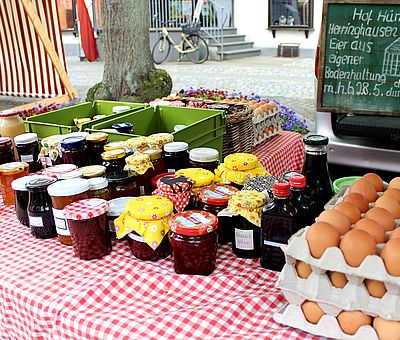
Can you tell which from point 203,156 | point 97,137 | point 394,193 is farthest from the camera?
point 97,137

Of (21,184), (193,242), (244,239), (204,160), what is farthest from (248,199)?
(21,184)

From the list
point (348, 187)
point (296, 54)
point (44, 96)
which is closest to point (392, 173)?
point (348, 187)

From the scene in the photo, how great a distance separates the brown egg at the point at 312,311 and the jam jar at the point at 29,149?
5.50 feet

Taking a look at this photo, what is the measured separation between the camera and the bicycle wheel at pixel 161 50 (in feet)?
52.2

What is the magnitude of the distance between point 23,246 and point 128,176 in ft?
1.60

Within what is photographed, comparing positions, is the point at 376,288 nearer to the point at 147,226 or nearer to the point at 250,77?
the point at 147,226

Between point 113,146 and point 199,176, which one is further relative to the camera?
point 113,146

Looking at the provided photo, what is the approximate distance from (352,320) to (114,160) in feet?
3.81

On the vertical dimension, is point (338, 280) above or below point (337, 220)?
below

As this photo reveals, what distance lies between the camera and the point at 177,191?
1.85m

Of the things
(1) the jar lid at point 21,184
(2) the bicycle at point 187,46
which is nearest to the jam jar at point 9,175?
(1) the jar lid at point 21,184

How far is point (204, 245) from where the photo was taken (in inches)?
63.3

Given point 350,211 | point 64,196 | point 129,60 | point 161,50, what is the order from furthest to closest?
point 161,50, point 129,60, point 64,196, point 350,211

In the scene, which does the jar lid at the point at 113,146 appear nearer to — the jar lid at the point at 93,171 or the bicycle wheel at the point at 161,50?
the jar lid at the point at 93,171
